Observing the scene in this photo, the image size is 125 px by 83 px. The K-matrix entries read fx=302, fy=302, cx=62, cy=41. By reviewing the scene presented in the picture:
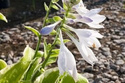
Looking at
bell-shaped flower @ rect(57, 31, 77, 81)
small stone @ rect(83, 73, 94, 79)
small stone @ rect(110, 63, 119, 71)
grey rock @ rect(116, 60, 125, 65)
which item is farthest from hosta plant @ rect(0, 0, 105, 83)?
grey rock @ rect(116, 60, 125, 65)

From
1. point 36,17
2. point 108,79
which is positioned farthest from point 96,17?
point 36,17

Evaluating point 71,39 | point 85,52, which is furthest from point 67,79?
point 85,52

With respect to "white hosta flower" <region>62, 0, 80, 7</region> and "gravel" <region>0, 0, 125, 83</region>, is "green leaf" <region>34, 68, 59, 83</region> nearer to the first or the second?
"white hosta flower" <region>62, 0, 80, 7</region>

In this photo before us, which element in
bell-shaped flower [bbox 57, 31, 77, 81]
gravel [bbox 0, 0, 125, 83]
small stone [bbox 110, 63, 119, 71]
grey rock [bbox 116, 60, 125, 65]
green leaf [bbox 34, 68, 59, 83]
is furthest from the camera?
grey rock [bbox 116, 60, 125, 65]

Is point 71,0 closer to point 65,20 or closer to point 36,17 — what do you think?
point 65,20

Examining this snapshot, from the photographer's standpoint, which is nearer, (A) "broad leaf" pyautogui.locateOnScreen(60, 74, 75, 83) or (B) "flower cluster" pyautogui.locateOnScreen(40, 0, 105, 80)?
(B) "flower cluster" pyautogui.locateOnScreen(40, 0, 105, 80)

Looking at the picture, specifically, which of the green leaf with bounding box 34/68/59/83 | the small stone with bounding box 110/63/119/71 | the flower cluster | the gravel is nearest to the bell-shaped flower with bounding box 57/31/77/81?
the flower cluster

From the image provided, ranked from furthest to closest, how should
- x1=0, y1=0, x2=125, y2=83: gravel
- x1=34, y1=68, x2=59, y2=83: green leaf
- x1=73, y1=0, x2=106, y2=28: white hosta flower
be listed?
1. x1=0, y1=0, x2=125, y2=83: gravel
2. x1=34, y1=68, x2=59, y2=83: green leaf
3. x1=73, y1=0, x2=106, y2=28: white hosta flower

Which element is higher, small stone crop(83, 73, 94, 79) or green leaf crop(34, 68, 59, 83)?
green leaf crop(34, 68, 59, 83)

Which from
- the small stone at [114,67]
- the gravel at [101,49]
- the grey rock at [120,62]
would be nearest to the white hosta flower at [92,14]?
the gravel at [101,49]

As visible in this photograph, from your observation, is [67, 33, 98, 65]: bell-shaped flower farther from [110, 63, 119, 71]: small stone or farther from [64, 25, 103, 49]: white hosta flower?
[110, 63, 119, 71]: small stone

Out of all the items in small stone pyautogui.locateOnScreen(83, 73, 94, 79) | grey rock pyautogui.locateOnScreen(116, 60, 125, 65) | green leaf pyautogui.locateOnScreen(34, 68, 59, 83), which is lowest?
grey rock pyautogui.locateOnScreen(116, 60, 125, 65)
